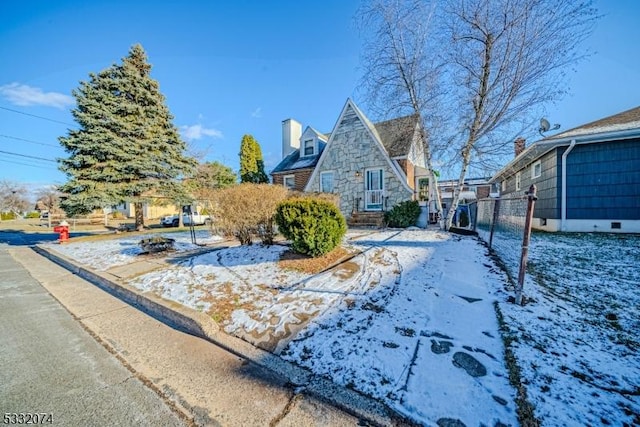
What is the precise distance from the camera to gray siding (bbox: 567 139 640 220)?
27.1ft

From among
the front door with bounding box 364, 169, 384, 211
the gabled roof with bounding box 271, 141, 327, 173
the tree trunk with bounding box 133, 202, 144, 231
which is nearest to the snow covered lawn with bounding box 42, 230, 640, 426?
the front door with bounding box 364, 169, 384, 211

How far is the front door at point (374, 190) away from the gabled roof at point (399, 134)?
4.43ft

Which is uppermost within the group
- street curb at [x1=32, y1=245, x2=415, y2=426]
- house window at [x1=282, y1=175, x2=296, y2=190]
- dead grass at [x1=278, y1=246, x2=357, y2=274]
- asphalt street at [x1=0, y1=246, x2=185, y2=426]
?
house window at [x1=282, y1=175, x2=296, y2=190]

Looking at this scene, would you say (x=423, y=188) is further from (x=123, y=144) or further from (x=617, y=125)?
(x=123, y=144)

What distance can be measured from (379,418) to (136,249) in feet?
30.9

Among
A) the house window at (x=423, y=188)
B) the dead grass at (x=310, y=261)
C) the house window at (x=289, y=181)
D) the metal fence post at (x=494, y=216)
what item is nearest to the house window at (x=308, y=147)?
the house window at (x=289, y=181)

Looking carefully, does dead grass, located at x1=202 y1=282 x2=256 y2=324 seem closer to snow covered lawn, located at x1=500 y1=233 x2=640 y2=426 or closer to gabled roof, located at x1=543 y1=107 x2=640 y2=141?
snow covered lawn, located at x1=500 y1=233 x2=640 y2=426

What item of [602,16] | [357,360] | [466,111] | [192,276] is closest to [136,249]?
[192,276]

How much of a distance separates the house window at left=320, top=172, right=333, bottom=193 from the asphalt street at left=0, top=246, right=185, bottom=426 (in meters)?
12.3

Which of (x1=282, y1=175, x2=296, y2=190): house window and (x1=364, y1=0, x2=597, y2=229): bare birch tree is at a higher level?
(x1=364, y1=0, x2=597, y2=229): bare birch tree

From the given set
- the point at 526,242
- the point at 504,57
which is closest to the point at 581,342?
the point at 526,242

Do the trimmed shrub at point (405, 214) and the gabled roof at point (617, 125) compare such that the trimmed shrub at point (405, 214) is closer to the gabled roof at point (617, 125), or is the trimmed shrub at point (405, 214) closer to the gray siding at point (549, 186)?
the gray siding at point (549, 186)

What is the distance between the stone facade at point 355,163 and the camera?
12891mm

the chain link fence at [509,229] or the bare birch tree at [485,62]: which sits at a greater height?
the bare birch tree at [485,62]
